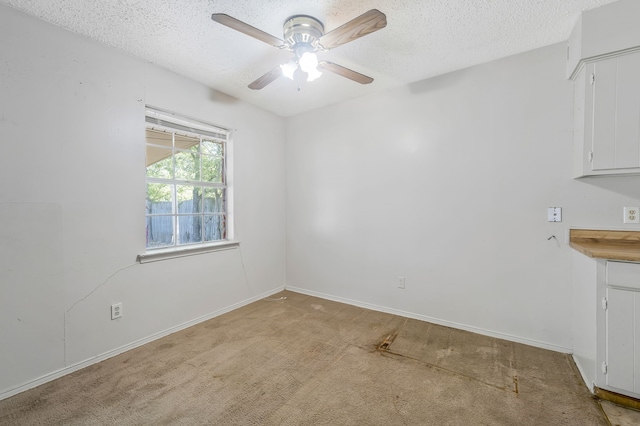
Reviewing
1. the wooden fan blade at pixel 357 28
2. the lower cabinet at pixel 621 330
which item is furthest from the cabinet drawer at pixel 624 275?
the wooden fan blade at pixel 357 28

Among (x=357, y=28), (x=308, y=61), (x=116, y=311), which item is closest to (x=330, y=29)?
(x=308, y=61)

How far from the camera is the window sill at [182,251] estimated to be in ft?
8.25

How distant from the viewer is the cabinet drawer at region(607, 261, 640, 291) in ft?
5.17

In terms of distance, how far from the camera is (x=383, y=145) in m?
3.13

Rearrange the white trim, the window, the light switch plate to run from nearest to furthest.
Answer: the white trim < the light switch plate < the window

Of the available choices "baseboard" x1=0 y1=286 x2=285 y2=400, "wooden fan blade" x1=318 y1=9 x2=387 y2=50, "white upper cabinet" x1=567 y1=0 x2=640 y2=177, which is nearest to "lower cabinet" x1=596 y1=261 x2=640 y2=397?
"white upper cabinet" x1=567 y1=0 x2=640 y2=177

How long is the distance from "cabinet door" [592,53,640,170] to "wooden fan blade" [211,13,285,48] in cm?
224

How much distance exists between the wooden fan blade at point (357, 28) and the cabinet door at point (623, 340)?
2.11 metres

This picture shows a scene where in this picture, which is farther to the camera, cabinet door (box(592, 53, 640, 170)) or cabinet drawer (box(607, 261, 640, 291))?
cabinet door (box(592, 53, 640, 170))

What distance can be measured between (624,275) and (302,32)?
2530mm

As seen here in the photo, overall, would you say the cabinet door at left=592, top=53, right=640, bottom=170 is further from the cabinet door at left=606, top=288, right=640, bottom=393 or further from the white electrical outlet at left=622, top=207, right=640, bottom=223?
the cabinet door at left=606, top=288, right=640, bottom=393

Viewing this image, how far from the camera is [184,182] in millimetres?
2926

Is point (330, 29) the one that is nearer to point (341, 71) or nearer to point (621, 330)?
point (341, 71)

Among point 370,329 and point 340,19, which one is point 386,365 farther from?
point 340,19
